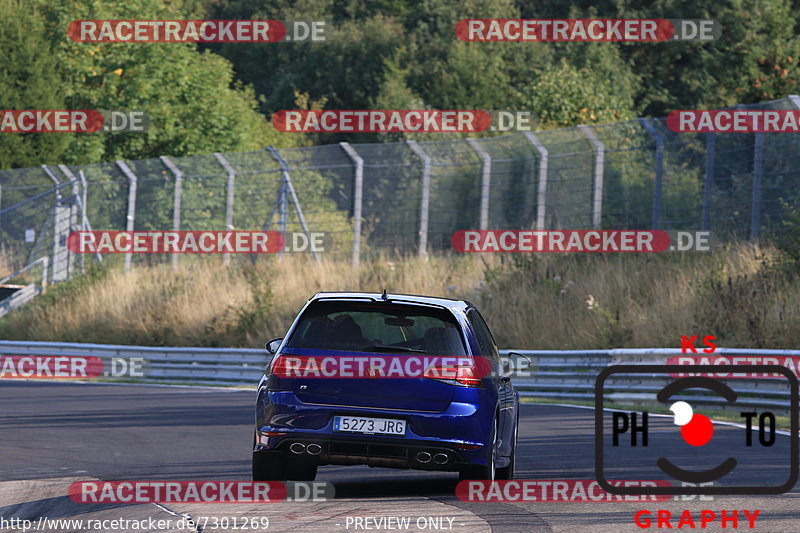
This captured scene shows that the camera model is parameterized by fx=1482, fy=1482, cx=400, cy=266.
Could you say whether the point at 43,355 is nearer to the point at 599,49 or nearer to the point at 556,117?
the point at 556,117

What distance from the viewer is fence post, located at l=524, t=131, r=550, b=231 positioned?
27781 millimetres

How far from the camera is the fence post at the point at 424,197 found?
2975 cm

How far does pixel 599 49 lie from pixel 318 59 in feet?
54.7

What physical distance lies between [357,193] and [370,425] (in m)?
21.1

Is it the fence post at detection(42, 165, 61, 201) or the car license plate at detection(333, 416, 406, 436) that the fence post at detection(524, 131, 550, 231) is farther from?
the car license plate at detection(333, 416, 406, 436)

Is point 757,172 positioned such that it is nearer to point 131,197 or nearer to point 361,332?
point 361,332

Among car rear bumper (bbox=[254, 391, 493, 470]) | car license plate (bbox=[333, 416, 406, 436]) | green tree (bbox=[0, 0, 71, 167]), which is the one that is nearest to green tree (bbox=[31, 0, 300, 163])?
green tree (bbox=[0, 0, 71, 167])

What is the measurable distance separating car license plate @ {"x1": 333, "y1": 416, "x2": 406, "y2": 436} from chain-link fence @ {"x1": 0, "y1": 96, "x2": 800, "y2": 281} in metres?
14.2

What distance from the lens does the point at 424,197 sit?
30000mm

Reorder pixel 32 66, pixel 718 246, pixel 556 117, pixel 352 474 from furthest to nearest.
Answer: pixel 32 66 < pixel 556 117 < pixel 718 246 < pixel 352 474

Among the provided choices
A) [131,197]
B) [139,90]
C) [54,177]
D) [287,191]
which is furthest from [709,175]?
[139,90]

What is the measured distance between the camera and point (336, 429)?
1023 cm

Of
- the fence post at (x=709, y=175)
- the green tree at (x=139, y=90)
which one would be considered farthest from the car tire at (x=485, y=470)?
the green tree at (x=139, y=90)

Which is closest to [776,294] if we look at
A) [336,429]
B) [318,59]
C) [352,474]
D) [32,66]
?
[352,474]
